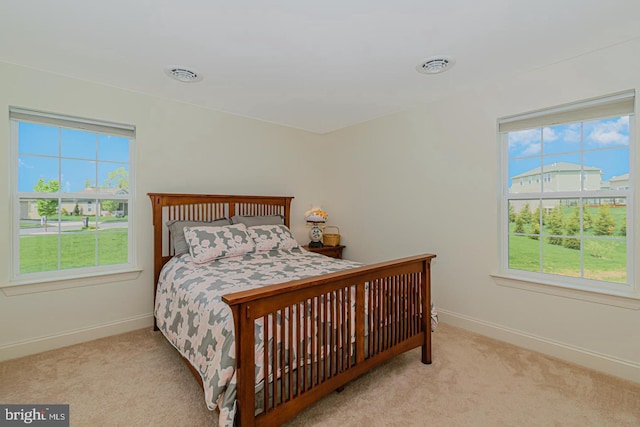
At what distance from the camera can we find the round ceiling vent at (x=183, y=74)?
8.20 ft

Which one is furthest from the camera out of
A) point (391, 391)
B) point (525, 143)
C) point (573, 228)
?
point (525, 143)

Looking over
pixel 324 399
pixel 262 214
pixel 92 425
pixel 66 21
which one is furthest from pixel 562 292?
pixel 66 21

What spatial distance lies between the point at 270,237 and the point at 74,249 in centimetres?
179

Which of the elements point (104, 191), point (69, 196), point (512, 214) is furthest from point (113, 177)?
point (512, 214)

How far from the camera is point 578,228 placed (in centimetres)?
246

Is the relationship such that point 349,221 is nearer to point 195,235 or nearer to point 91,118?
point 195,235

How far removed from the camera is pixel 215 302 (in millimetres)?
1819

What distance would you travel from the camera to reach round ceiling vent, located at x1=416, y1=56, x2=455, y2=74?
7.63ft

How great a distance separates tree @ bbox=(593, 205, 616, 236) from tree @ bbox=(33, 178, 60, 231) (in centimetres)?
450

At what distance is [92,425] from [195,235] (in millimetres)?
1505

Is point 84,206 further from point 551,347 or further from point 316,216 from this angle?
point 551,347

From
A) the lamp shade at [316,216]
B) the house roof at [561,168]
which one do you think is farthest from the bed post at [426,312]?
the lamp shade at [316,216]

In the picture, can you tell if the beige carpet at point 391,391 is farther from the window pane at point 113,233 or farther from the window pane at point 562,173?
the window pane at point 562,173

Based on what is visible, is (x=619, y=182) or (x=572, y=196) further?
(x=572, y=196)
